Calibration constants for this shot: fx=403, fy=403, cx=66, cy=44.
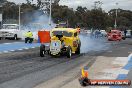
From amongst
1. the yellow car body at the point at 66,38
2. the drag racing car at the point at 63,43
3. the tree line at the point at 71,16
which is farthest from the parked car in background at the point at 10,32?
the tree line at the point at 71,16

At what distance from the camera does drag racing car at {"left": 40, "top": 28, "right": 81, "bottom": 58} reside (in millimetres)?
24188

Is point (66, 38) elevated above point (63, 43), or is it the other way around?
point (66, 38)

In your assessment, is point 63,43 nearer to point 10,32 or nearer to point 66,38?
point 66,38

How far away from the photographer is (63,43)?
24750 mm

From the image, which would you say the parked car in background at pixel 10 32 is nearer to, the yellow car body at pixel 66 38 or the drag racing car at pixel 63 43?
the drag racing car at pixel 63 43

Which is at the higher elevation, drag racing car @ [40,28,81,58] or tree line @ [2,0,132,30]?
tree line @ [2,0,132,30]

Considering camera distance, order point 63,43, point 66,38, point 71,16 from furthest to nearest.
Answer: point 71,16
point 66,38
point 63,43

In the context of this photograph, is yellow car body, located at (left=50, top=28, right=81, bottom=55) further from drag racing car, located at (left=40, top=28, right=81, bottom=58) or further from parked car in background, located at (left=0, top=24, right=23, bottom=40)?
parked car in background, located at (left=0, top=24, right=23, bottom=40)

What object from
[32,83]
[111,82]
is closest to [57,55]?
[32,83]

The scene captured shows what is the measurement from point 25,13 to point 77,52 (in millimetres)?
88695

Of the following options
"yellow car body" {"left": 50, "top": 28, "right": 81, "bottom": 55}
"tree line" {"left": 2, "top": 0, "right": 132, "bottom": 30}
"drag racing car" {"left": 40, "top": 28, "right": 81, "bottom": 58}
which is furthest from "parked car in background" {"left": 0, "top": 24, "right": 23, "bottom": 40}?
"tree line" {"left": 2, "top": 0, "right": 132, "bottom": 30}

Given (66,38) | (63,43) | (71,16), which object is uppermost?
(71,16)

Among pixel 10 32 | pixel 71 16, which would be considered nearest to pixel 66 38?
pixel 10 32

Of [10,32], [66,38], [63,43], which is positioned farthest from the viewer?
[10,32]
